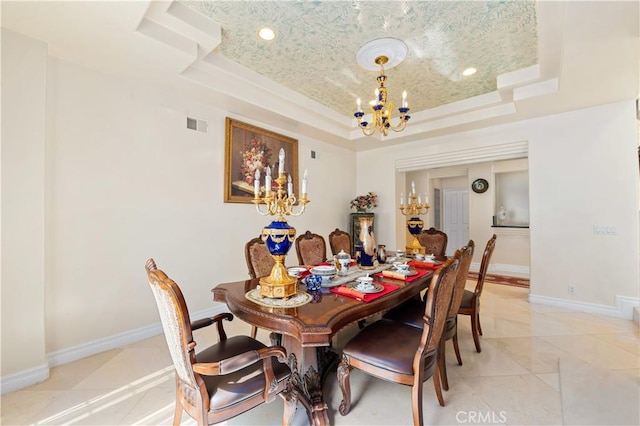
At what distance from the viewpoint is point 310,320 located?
4.30 ft

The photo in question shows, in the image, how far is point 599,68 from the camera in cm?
254

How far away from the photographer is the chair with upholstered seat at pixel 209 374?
1.13 metres

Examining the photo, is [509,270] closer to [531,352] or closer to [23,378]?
[531,352]

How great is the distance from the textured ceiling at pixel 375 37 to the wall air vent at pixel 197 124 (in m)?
0.85

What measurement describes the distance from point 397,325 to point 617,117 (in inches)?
156

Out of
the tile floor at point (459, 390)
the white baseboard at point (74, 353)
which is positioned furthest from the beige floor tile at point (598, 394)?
the white baseboard at point (74, 353)

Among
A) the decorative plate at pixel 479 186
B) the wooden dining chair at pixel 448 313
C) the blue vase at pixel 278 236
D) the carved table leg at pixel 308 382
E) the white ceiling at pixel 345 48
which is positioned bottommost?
the carved table leg at pixel 308 382

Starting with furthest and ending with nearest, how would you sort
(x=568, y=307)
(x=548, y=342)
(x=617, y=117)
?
(x=568, y=307) → (x=617, y=117) → (x=548, y=342)

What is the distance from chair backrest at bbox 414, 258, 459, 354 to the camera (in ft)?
4.49

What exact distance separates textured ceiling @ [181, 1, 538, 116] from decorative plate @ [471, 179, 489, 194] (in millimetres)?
3289

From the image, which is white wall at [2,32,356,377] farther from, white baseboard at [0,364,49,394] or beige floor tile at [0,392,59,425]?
beige floor tile at [0,392,59,425]

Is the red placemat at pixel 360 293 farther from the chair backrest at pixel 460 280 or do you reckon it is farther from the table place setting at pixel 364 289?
the chair backrest at pixel 460 280

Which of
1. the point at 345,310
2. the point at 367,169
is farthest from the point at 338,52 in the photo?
the point at 367,169

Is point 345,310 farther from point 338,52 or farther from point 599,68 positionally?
point 599,68
